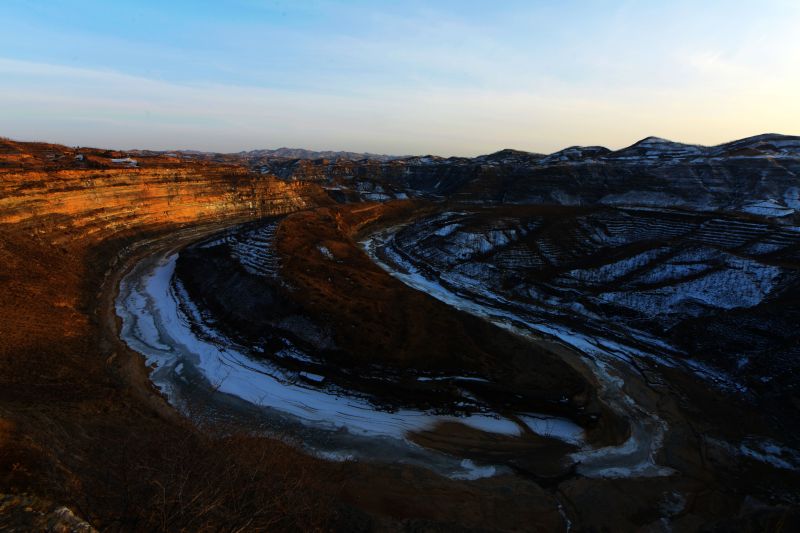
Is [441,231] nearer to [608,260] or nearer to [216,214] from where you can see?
[608,260]

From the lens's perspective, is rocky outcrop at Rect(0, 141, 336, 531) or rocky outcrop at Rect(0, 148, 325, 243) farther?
rocky outcrop at Rect(0, 148, 325, 243)

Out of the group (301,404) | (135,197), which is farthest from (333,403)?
(135,197)

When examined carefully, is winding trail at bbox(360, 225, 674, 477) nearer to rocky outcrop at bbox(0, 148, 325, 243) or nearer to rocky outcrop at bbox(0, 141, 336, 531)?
rocky outcrop at bbox(0, 141, 336, 531)

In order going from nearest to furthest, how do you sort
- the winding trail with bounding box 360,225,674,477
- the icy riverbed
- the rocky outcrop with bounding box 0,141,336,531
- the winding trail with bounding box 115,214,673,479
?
the rocky outcrop with bounding box 0,141,336,531 → the winding trail with bounding box 360,225,674,477 → the winding trail with bounding box 115,214,673,479 → the icy riverbed

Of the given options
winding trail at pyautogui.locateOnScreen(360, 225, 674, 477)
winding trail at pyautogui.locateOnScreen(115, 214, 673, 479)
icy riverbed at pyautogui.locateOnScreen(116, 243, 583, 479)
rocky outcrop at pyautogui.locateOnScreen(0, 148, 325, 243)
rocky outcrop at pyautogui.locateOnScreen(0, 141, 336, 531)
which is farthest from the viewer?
rocky outcrop at pyautogui.locateOnScreen(0, 148, 325, 243)

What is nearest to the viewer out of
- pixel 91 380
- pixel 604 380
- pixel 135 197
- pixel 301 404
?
pixel 91 380

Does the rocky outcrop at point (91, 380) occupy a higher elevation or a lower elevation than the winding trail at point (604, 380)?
higher

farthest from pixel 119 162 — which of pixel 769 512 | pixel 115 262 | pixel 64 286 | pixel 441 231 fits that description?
pixel 769 512

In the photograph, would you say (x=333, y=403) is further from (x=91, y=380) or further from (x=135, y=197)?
(x=135, y=197)

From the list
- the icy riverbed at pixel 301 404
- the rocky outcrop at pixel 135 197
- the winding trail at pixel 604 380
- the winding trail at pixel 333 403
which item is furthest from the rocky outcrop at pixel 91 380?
the winding trail at pixel 604 380

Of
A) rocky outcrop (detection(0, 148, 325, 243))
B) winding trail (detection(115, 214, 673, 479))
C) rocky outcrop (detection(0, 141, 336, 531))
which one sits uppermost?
rocky outcrop (detection(0, 148, 325, 243))

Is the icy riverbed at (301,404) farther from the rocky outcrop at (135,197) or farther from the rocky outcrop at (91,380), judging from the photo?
the rocky outcrop at (135,197)

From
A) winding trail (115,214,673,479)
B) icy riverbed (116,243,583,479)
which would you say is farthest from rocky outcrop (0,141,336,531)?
winding trail (115,214,673,479)
